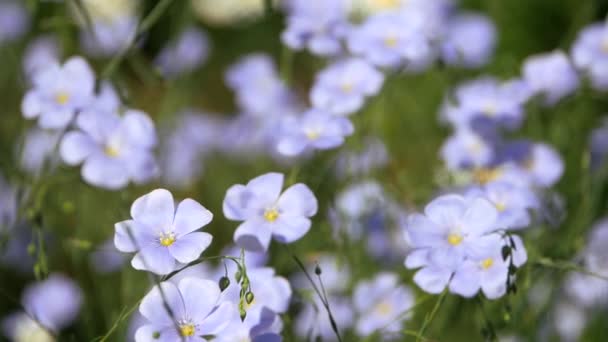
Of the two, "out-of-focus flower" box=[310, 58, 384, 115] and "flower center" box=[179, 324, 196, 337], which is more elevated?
"out-of-focus flower" box=[310, 58, 384, 115]

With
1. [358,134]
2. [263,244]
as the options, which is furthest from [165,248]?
[358,134]

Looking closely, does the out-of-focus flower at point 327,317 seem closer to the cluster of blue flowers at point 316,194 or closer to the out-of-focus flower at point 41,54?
the cluster of blue flowers at point 316,194

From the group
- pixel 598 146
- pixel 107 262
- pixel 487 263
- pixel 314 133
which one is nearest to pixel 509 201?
pixel 487 263

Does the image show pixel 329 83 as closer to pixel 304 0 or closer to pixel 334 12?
pixel 334 12

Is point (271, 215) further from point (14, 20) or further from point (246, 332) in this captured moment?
point (14, 20)

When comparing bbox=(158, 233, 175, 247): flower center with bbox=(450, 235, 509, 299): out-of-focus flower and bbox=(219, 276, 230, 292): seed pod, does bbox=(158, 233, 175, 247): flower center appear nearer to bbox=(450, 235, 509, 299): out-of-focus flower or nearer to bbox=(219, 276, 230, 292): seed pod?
bbox=(219, 276, 230, 292): seed pod

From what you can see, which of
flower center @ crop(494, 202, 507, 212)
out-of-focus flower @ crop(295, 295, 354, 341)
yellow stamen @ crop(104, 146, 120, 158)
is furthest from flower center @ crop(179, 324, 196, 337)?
out-of-focus flower @ crop(295, 295, 354, 341)
